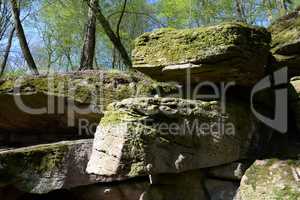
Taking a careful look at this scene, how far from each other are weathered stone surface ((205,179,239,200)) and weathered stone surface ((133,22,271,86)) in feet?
4.18

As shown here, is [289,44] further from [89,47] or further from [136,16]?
[136,16]

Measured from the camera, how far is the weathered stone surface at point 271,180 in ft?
14.3

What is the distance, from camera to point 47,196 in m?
5.44

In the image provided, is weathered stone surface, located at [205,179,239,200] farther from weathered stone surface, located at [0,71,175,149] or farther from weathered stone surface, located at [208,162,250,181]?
weathered stone surface, located at [0,71,175,149]

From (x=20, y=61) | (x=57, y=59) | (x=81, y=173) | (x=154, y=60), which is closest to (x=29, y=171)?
(x=81, y=173)

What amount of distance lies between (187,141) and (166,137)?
0.32 m

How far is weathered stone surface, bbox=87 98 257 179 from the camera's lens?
4.22 meters

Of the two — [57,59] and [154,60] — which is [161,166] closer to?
[154,60]

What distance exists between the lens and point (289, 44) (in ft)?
18.1

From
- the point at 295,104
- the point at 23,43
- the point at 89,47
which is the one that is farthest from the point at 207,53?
the point at 23,43

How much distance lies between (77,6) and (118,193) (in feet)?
42.5

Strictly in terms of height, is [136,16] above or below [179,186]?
above

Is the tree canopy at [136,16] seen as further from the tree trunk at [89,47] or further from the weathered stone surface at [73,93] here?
the weathered stone surface at [73,93]

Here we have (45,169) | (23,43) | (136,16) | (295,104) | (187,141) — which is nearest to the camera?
(187,141)
